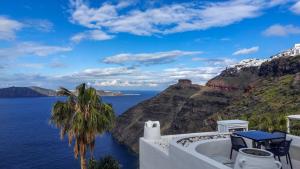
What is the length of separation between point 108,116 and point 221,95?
88.0 m

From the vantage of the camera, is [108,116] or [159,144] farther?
[108,116]

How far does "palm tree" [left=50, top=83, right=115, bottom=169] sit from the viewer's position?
54.5ft

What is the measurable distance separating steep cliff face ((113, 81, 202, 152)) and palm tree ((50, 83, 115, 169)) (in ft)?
286

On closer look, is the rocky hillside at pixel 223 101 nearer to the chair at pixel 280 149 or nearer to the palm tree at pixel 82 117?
the palm tree at pixel 82 117

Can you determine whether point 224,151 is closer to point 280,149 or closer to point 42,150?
point 280,149

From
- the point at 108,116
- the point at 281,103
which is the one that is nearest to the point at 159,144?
the point at 108,116

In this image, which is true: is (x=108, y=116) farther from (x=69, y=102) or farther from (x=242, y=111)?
(x=242, y=111)

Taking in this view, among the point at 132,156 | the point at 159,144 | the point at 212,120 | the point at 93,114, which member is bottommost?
the point at 132,156

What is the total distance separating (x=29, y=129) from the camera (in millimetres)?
121312

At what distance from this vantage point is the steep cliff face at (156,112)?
109m

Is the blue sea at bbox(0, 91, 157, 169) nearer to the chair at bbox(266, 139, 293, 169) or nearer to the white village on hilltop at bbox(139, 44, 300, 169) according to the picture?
the white village on hilltop at bbox(139, 44, 300, 169)

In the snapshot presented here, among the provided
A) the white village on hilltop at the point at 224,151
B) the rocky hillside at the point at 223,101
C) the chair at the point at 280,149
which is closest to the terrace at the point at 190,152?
the white village on hilltop at the point at 224,151

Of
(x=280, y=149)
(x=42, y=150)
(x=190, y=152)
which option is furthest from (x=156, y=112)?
(x=190, y=152)

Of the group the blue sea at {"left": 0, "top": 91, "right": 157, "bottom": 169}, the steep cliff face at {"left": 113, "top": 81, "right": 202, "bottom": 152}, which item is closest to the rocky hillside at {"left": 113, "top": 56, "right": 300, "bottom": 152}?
the steep cliff face at {"left": 113, "top": 81, "right": 202, "bottom": 152}
